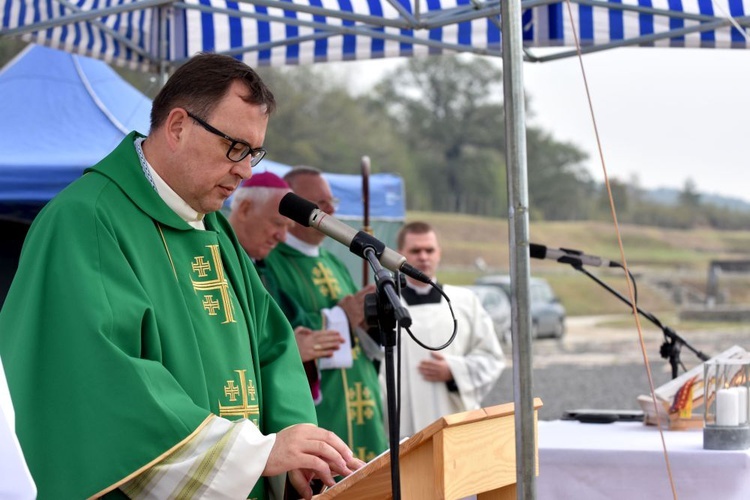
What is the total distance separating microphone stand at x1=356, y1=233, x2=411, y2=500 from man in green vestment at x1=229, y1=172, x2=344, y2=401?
6.86 ft

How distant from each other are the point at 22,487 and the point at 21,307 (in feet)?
3.63

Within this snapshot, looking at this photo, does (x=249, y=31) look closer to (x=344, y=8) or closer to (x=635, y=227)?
(x=344, y=8)

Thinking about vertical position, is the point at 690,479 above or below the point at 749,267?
above

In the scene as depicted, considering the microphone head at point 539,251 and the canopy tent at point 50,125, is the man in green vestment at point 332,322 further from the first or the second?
the canopy tent at point 50,125

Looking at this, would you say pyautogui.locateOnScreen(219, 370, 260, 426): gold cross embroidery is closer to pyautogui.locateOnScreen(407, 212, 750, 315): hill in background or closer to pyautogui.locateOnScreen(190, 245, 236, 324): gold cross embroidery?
pyautogui.locateOnScreen(190, 245, 236, 324): gold cross embroidery

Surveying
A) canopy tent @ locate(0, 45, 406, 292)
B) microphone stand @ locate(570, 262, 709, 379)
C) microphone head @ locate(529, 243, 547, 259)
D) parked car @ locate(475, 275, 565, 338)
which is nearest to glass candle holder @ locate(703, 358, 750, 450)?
microphone stand @ locate(570, 262, 709, 379)

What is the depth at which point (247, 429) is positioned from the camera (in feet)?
8.34

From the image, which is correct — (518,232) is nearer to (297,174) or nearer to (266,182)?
(266,182)

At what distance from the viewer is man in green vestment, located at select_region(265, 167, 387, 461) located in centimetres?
493

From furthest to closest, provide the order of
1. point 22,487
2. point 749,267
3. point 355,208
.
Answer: point 749,267, point 355,208, point 22,487

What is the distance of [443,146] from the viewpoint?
68.4 m

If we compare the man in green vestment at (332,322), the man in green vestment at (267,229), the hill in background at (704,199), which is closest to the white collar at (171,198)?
the man in green vestment at (267,229)

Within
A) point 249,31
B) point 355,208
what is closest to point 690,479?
point 249,31

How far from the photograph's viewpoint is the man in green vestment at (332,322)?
4926 millimetres
